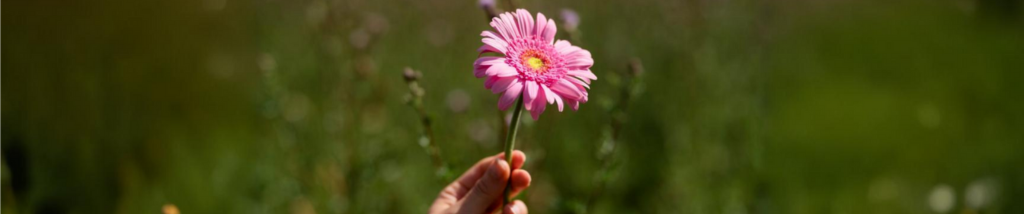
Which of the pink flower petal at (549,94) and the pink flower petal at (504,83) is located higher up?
the pink flower petal at (504,83)

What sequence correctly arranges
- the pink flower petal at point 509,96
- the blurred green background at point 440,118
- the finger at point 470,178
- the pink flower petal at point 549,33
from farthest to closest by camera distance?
the blurred green background at point 440,118, the finger at point 470,178, the pink flower petal at point 549,33, the pink flower petal at point 509,96

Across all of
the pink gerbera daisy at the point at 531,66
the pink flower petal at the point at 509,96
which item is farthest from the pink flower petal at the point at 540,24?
the pink flower petal at the point at 509,96

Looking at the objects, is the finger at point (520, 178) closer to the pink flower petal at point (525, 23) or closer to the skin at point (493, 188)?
the skin at point (493, 188)

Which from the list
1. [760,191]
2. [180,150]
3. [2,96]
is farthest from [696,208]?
[2,96]

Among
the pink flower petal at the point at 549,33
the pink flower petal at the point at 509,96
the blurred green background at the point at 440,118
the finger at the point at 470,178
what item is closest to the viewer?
the pink flower petal at the point at 509,96

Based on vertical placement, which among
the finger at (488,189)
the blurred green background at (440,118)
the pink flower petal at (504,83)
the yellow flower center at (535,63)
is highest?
the yellow flower center at (535,63)

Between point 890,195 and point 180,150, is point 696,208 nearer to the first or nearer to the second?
point 890,195

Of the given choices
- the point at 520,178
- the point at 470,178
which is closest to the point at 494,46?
the point at 520,178

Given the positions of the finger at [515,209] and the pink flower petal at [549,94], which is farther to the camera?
the finger at [515,209]
